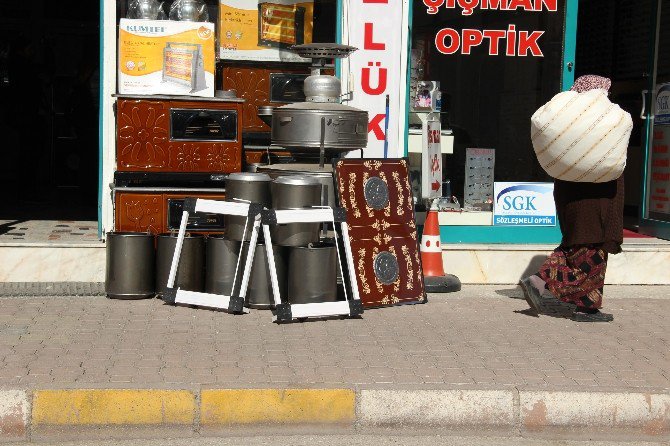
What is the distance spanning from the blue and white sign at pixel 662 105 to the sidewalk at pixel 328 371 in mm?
3283

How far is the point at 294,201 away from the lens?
743cm

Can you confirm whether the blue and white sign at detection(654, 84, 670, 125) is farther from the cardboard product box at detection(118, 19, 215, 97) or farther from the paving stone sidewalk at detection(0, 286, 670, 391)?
the cardboard product box at detection(118, 19, 215, 97)

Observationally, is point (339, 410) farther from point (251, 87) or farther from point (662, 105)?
point (662, 105)

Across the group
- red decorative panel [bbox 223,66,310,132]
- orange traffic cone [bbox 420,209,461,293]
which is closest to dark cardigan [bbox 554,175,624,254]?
orange traffic cone [bbox 420,209,461,293]

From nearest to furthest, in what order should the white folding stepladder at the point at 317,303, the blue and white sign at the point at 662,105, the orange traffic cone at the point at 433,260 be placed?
the white folding stepladder at the point at 317,303, the orange traffic cone at the point at 433,260, the blue and white sign at the point at 662,105

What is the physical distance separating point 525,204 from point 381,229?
6.91ft

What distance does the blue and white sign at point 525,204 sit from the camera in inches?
372

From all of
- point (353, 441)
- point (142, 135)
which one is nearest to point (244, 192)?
point (142, 135)

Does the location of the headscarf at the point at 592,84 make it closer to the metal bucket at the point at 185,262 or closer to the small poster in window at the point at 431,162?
the small poster in window at the point at 431,162

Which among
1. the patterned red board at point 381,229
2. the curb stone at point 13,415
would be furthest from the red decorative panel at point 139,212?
the curb stone at point 13,415

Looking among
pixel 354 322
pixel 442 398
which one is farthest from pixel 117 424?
pixel 354 322

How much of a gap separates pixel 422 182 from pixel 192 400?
3.89 meters

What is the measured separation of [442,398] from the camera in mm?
5473

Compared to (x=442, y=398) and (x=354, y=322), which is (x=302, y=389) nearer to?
(x=442, y=398)
